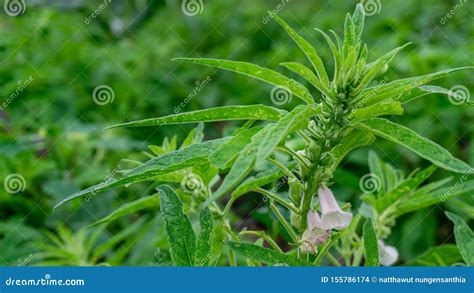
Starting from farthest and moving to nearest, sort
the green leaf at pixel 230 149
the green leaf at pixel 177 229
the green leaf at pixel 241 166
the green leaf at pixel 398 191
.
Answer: the green leaf at pixel 398 191, the green leaf at pixel 177 229, the green leaf at pixel 230 149, the green leaf at pixel 241 166

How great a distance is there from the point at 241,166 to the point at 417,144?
0.90 feet

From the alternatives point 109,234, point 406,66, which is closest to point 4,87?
point 109,234

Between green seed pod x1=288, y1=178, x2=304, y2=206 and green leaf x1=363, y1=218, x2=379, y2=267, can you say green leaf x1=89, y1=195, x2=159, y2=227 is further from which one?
green leaf x1=363, y1=218, x2=379, y2=267

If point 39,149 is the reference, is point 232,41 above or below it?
above

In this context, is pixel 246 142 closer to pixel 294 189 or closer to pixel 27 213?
pixel 294 189

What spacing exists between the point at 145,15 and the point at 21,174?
1.25 metres

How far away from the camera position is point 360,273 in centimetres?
142

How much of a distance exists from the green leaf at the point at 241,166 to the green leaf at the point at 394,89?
21 centimetres

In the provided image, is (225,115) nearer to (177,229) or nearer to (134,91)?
(177,229)

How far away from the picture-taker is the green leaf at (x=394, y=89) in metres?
1.11

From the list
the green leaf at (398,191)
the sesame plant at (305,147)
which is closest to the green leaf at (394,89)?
the sesame plant at (305,147)

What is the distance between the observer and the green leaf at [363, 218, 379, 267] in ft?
4.19

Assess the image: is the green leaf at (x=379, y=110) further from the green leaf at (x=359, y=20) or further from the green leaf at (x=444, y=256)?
the green leaf at (x=444, y=256)

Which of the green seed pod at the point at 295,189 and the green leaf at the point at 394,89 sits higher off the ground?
the green leaf at the point at 394,89
